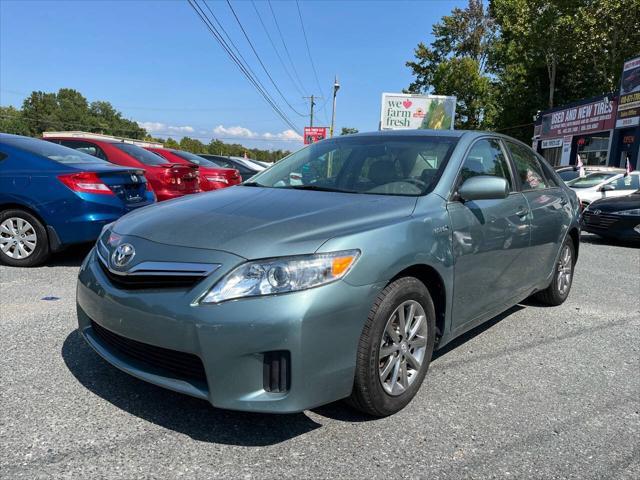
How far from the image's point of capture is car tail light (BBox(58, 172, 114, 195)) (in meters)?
5.53

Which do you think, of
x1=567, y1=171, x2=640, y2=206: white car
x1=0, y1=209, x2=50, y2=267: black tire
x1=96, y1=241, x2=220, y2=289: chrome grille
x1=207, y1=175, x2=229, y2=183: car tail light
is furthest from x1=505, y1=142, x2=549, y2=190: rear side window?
x1=567, y1=171, x2=640, y2=206: white car

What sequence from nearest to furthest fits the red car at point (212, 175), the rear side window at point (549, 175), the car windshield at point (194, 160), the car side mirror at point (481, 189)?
the car side mirror at point (481, 189) < the rear side window at point (549, 175) < the red car at point (212, 175) < the car windshield at point (194, 160)

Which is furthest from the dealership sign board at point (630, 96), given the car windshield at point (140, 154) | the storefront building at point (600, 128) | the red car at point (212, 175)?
the car windshield at point (140, 154)

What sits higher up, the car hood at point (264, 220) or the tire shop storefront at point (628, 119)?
the tire shop storefront at point (628, 119)

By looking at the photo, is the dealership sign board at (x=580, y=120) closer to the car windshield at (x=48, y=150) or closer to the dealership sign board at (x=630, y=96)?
the dealership sign board at (x=630, y=96)

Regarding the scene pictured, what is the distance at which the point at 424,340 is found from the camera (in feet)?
9.47

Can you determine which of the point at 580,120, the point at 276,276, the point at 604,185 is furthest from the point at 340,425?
the point at 580,120

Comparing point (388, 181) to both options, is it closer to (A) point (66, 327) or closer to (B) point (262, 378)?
(B) point (262, 378)

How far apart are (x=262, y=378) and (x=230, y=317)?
31cm

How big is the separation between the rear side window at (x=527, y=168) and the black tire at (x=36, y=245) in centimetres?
485

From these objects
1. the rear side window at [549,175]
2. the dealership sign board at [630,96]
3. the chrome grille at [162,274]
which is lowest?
the chrome grille at [162,274]

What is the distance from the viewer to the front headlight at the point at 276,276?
2.24 meters

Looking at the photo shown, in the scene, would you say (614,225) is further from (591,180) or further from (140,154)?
(140,154)

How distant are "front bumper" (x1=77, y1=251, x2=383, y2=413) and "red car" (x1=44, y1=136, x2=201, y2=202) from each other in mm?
5949
